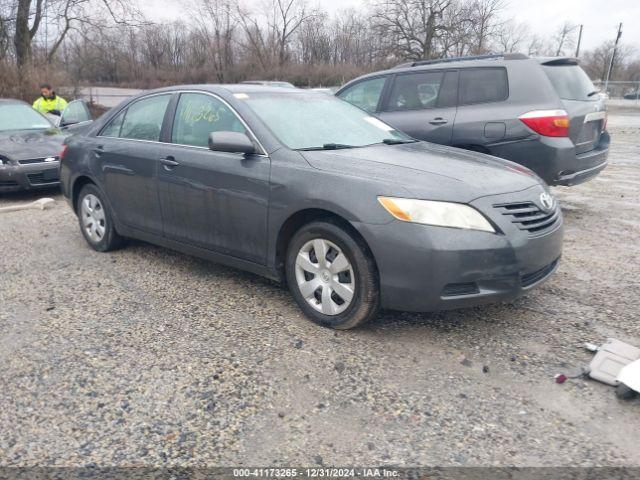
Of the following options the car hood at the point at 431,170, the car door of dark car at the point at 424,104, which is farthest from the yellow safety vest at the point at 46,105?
A: the car hood at the point at 431,170

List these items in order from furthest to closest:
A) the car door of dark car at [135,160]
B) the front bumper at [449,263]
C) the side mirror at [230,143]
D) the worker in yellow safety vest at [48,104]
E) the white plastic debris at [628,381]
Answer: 1. the worker in yellow safety vest at [48,104]
2. the car door of dark car at [135,160]
3. the side mirror at [230,143]
4. the front bumper at [449,263]
5. the white plastic debris at [628,381]

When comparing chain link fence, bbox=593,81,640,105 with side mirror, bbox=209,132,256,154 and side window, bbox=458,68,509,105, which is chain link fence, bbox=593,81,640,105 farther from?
side mirror, bbox=209,132,256,154

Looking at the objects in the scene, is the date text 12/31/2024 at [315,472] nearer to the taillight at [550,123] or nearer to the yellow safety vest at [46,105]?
the taillight at [550,123]

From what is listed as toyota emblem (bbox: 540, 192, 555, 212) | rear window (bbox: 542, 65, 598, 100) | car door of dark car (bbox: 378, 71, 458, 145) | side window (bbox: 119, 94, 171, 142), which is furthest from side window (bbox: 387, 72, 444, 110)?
side window (bbox: 119, 94, 171, 142)

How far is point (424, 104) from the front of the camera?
659cm

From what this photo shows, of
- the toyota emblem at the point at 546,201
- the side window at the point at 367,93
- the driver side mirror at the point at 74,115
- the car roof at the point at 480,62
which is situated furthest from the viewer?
the driver side mirror at the point at 74,115

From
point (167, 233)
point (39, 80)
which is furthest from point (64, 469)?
point (39, 80)

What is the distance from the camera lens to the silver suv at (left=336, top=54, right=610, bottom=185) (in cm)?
562

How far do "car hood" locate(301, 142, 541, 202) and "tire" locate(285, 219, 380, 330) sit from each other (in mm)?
414

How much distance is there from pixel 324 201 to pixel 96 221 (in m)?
2.96

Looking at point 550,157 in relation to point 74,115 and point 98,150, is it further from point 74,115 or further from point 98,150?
point 74,115

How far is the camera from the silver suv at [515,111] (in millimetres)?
5617

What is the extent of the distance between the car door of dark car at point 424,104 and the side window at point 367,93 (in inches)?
8.1

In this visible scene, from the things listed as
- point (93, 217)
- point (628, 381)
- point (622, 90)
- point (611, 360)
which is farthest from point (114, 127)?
point (622, 90)
